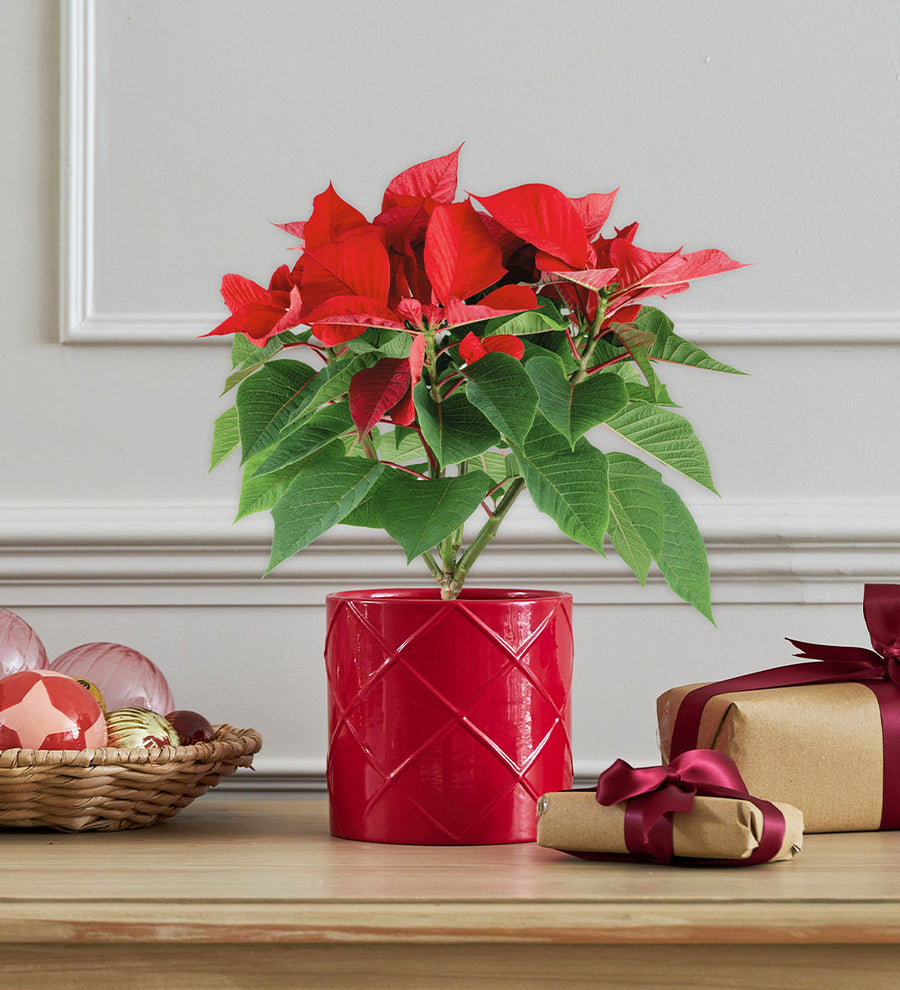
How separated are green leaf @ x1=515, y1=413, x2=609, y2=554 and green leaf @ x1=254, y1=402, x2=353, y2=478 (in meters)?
0.11

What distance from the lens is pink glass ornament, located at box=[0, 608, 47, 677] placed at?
0.76 metres

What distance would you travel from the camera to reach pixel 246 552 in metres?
0.96

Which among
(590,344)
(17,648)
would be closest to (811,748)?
(590,344)

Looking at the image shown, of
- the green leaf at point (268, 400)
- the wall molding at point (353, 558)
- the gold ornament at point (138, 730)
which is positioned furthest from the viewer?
the wall molding at point (353, 558)

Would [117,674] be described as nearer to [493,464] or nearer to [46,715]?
[46,715]

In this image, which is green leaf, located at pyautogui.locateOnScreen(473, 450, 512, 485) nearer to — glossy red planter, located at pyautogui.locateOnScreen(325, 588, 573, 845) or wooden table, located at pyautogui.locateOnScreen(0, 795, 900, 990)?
glossy red planter, located at pyautogui.locateOnScreen(325, 588, 573, 845)

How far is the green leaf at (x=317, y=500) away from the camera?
1.90 feet

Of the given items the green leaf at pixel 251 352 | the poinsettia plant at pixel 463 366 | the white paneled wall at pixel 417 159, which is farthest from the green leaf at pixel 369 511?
the white paneled wall at pixel 417 159

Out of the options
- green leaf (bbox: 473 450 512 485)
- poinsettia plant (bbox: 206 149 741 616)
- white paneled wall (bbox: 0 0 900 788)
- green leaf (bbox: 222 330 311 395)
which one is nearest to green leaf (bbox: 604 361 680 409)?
poinsettia plant (bbox: 206 149 741 616)

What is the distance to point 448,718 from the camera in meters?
0.65

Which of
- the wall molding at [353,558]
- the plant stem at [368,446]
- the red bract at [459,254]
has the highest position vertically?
the red bract at [459,254]

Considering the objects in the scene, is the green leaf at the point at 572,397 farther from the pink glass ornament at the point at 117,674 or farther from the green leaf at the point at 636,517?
the pink glass ornament at the point at 117,674

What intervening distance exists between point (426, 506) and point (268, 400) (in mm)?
117

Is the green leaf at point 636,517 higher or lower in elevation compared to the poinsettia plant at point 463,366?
lower
